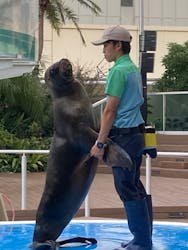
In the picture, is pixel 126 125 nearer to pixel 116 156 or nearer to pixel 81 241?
pixel 116 156

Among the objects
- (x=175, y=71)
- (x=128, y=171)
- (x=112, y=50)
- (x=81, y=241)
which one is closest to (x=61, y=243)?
(x=81, y=241)

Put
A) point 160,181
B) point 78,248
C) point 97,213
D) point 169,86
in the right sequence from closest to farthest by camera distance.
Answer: point 78,248 < point 97,213 < point 160,181 < point 169,86

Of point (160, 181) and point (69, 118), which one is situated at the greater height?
point (69, 118)

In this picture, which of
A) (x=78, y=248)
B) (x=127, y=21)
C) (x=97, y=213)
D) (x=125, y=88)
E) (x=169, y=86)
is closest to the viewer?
(x=125, y=88)

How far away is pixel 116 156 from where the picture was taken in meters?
5.74

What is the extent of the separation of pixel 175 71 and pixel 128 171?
20.1 m

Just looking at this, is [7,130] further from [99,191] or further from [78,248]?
[78,248]

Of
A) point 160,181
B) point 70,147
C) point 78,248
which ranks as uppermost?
point 70,147

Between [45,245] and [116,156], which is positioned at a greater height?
[116,156]

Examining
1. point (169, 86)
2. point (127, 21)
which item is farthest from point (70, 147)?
point (127, 21)

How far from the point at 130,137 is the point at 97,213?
5497 millimetres

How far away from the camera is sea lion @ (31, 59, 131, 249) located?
600 centimetres

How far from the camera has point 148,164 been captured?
32.4ft

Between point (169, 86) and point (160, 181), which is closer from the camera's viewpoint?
point (160, 181)
